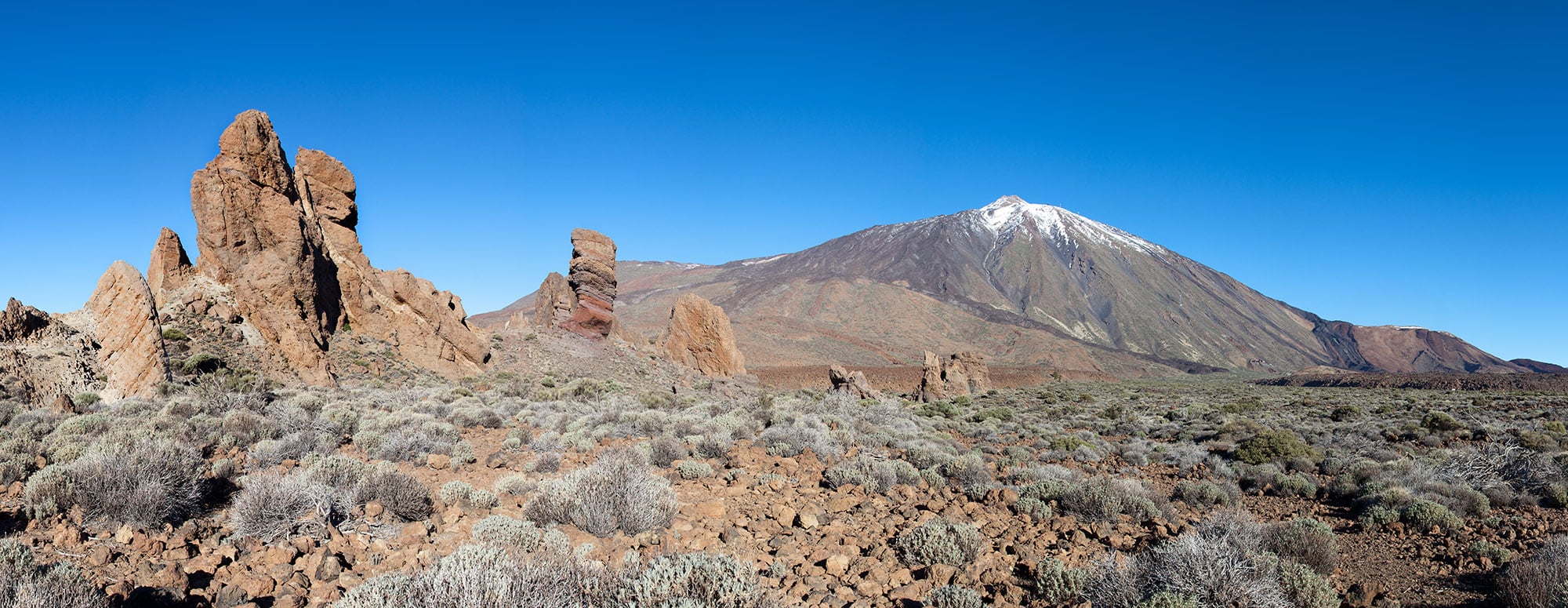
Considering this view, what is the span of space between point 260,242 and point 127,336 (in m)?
5.26

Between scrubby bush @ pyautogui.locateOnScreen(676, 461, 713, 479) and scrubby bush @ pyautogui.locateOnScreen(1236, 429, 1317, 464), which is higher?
scrubby bush @ pyautogui.locateOnScreen(1236, 429, 1317, 464)

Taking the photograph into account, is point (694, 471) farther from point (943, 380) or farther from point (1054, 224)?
point (1054, 224)

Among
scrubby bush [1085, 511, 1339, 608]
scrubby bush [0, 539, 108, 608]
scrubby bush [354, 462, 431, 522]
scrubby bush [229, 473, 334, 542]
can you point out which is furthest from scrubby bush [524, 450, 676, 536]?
scrubby bush [1085, 511, 1339, 608]

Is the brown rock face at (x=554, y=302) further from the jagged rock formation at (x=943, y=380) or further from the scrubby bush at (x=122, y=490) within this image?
the scrubby bush at (x=122, y=490)

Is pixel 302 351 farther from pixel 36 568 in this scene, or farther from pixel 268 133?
pixel 36 568

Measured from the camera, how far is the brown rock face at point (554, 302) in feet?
94.2

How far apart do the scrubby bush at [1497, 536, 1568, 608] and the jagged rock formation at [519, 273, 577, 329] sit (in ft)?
92.3

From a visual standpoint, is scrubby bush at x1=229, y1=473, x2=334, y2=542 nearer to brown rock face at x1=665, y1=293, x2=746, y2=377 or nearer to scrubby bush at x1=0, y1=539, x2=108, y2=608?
scrubby bush at x1=0, y1=539, x2=108, y2=608

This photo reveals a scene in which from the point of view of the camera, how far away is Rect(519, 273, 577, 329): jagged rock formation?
28.7 m

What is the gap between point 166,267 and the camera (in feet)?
51.2

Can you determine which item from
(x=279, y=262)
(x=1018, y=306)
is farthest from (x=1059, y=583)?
(x=1018, y=306)

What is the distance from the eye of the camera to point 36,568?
332 cm

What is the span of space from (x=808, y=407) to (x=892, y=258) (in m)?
128

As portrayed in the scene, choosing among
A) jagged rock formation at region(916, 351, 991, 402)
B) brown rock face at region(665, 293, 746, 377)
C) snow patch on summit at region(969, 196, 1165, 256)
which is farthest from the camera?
snow patch on summit at region(969, 196, 1165, 256)
